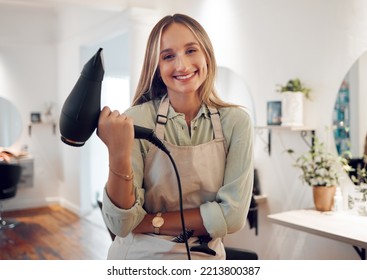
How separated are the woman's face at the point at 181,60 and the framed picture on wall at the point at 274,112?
1349mm

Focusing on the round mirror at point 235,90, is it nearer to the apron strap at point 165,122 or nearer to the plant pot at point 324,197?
the plant pot at point 324,197

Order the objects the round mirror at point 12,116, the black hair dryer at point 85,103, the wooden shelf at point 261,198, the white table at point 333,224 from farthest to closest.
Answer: the round mirror at point 12,116
the wooden shelf at point 261,198
the white table at point 333,224
the black hair dryer at point 85,103

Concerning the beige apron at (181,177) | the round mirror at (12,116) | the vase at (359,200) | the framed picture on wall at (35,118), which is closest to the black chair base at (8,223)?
the round mirror at (12,116)

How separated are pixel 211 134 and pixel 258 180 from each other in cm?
154

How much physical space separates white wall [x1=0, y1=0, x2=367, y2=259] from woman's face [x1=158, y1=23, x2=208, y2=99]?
3.91 ft

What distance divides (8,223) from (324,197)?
3.10 m

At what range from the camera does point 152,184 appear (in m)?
0.86

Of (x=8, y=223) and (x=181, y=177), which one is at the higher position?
(x=181, y=177)

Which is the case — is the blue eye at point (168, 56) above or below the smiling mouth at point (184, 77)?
above

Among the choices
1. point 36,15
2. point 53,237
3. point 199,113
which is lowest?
point 53,237

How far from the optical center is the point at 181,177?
873mm

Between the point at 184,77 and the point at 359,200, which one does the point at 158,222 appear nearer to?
the point at 184,77

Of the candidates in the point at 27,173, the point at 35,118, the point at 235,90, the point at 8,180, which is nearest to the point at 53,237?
the point at 8,180

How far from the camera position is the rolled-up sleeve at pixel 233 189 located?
83 centimetres
